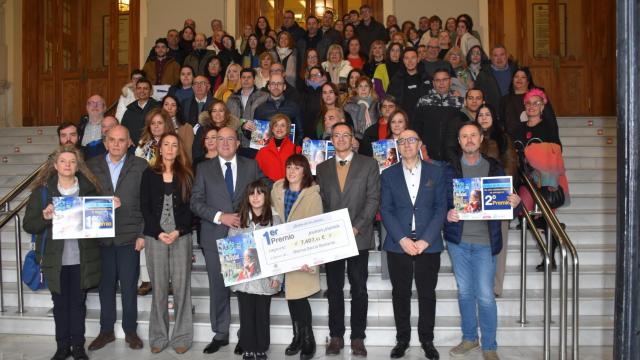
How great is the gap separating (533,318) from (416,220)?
1715 millimetres

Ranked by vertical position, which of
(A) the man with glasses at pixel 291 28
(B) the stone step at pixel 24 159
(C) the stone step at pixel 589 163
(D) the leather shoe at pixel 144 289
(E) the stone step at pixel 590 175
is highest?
(A) the man with glasses at pixel 291 28

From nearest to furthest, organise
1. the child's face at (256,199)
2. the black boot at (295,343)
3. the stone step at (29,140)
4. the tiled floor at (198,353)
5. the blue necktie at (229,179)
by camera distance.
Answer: the child's face at (256,199), the tiled floor at (198,353), the black boot at (295,343), the blue necktie at (229,179), the stone step at (29,140)

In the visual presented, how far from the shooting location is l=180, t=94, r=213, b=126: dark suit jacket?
316 inches

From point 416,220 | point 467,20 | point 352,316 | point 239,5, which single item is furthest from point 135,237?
point 239,5

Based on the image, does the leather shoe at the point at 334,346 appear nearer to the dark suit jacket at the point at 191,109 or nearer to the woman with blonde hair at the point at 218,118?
the woman with blonde hair at the point at 218,118

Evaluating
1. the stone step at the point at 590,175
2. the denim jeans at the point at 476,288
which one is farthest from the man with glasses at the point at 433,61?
the denim jeans at the point at 476,288

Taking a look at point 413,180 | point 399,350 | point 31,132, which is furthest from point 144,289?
point 31,132

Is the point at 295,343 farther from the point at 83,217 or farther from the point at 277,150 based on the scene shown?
the point at 83,217

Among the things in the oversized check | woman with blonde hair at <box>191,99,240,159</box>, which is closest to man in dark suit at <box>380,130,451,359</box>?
the oversized check

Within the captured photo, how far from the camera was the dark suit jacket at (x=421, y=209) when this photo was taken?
18.0ft

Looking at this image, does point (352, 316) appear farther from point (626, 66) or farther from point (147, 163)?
point (626, 66)

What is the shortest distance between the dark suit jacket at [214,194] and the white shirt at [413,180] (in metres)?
1.38

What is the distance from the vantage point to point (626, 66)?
1.62 m

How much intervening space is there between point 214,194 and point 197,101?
111 inches
